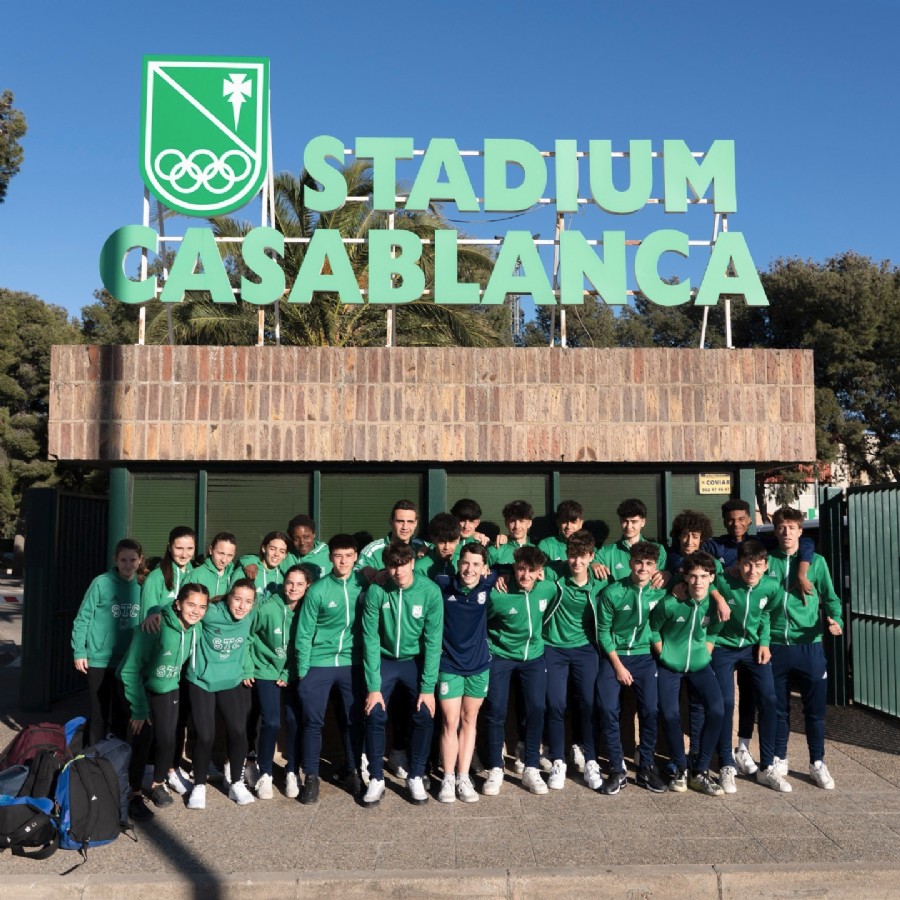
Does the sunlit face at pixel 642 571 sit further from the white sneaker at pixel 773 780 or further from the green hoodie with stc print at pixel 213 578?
the green hoodie with stc print at pixel 213 578

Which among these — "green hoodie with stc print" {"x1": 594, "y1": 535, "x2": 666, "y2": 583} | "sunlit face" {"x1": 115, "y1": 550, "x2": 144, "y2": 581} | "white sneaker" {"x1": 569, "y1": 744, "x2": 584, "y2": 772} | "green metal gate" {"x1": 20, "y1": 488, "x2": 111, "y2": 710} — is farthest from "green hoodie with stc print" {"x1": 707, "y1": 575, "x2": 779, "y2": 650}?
"green metal gate" {"x1": 20, "y1": 488, "x2": 111, "y2": 710}

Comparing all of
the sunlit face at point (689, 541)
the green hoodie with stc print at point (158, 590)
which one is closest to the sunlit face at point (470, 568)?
the sunlit face at point (689, 541)

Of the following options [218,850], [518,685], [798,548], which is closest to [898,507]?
[798,548]

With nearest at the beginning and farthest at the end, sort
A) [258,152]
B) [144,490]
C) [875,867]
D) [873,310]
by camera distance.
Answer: [875,867], [144,490], [258,152], [873,310]

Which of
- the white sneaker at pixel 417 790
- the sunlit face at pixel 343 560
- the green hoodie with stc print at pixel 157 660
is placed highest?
the sunlit face at pixel 343 560

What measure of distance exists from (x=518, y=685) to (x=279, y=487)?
2.96m

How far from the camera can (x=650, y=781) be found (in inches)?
278

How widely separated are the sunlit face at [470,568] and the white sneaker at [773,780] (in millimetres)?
2528

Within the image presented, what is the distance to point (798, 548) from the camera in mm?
7562

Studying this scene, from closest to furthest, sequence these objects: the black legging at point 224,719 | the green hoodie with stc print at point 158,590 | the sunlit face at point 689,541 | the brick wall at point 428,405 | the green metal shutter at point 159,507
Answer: the black legging at point 224,719 → the green hoodie with stc print at point 158,590 → the sunlit face at point 689,541 → the brick wall at point 428,405 → the green metal shutter at point 159,507

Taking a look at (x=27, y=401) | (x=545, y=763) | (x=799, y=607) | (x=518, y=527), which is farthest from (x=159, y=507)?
(x=27, y=401)

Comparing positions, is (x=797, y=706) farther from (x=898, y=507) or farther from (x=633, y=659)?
(x=633, y=659)

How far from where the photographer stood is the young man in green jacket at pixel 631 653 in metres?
7.17

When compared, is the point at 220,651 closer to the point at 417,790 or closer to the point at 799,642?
the point at 417,790
